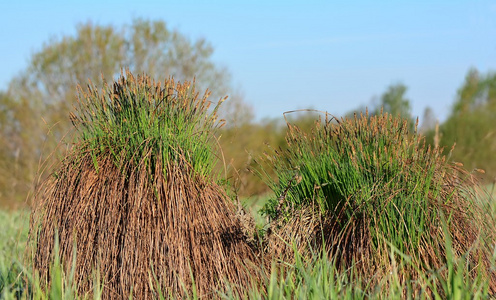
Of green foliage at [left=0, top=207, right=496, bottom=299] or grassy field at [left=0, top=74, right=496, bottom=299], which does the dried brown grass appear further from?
green foliage at [left=0, top=207, right=496, bottom=299]

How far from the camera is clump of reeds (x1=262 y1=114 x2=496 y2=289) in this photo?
2.95 m

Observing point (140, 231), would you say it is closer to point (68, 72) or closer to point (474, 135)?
point (68, 72)

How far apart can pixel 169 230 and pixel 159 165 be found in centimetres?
39

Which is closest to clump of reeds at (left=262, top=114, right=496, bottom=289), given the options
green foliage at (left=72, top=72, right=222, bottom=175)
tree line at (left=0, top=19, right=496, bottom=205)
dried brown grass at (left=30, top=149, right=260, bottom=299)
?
dried brown grass at (left=30, top=149, right=260, bottom=299)

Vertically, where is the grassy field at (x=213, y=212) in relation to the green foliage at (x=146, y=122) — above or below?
below

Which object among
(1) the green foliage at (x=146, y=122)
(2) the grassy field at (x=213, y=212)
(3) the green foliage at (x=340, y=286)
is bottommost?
(3) the green foliage at (x=340, y=286)

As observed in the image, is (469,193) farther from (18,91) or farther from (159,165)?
(18,91)

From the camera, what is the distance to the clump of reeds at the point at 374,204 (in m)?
2.95

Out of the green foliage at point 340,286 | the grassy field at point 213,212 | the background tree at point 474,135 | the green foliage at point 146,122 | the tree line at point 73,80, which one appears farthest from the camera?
the background tree at point 474,135

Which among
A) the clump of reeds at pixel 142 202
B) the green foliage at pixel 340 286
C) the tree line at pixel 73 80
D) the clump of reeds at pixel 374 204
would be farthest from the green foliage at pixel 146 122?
the tree line at pixel 73 80

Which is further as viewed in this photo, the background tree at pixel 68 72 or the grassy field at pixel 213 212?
the background tree at pixel 68 72

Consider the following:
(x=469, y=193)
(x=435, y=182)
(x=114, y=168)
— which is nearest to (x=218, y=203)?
(x=114, y=168)

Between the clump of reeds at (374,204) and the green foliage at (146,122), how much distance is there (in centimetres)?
59

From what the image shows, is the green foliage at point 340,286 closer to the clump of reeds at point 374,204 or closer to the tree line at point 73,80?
the clump of reeds at point 374,204
